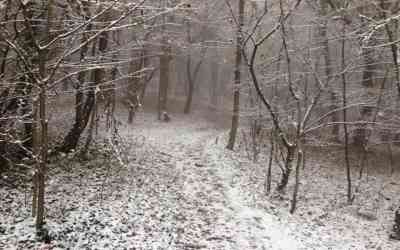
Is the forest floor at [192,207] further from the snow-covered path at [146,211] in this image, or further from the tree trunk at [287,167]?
the tree trunk at [287,167]

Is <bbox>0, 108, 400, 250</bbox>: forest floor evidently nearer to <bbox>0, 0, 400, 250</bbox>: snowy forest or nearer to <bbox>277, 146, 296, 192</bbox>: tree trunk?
<bbox>0, 0, 400, 250</bbox>: snowy forest

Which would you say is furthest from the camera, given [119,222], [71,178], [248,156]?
[248,156]

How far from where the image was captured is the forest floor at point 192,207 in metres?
8.85

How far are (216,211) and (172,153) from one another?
6058 mm

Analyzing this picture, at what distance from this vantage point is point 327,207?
1264 centimetres

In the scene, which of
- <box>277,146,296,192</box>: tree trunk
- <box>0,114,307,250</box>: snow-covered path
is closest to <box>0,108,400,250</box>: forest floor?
<box>0,114,307,250</box>: snow-covered path

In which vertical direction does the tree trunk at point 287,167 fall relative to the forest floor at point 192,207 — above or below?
above

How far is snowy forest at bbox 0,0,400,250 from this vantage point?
26.2ft

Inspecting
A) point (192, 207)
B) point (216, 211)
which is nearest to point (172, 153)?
point (192, 207)

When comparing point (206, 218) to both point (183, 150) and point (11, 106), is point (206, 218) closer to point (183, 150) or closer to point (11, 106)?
point (11, 106)

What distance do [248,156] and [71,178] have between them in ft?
26.3

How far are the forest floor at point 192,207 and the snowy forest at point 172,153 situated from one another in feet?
0.14

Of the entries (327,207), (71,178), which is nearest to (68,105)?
(71,178)

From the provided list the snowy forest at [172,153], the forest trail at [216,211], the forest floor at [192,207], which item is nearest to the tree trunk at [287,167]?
the snowy forest at [172,153]
